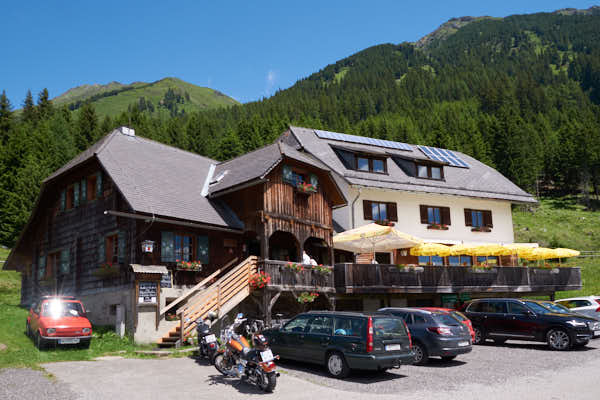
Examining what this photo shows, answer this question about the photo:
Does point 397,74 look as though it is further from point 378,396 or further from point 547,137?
point 378,396

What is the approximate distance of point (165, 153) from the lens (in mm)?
25953

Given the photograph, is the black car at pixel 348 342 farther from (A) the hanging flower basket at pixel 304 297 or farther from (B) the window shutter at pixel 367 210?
(B) the window shutter at pixel 367 210

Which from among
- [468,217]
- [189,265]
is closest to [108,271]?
[189,265]

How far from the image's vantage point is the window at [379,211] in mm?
30659

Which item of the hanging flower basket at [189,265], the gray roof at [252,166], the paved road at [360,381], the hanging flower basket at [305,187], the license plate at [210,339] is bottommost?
the paved road at [360,381]

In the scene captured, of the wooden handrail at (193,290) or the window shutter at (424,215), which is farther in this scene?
the window shutter at (424,215)

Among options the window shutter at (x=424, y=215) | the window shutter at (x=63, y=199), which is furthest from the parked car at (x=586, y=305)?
the window shutter at (x=63, y=199)

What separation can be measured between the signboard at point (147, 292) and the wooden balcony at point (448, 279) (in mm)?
8184

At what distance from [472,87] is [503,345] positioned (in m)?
140

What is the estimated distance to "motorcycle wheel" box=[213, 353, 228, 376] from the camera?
12.9 metres

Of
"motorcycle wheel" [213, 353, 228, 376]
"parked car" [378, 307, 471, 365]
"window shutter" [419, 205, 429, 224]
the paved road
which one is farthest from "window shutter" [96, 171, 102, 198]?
"window shutter" [419, 205, 429, 224]

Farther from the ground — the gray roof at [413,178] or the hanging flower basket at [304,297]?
the gray roof at [413,178]

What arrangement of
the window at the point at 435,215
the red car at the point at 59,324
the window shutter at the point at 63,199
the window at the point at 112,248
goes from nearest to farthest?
the red car at the point at 59,324, the window at the point at 112,248, the window shutter at the point at 63,199, the window at the point at 435,215

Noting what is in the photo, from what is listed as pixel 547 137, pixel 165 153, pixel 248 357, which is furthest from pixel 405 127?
pixel 248 357
